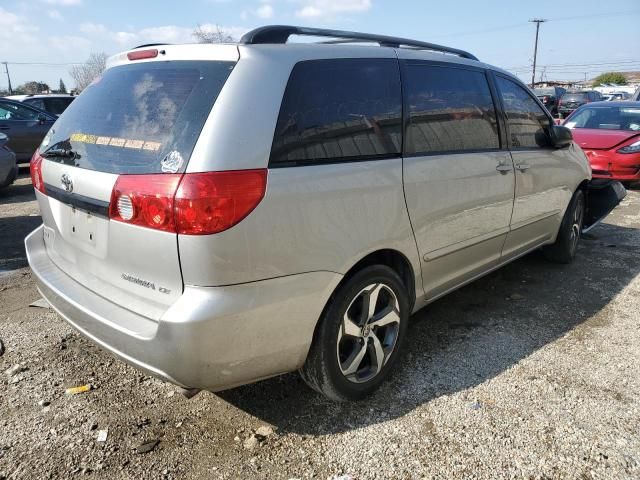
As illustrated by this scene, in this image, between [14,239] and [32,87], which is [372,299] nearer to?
[14,239]

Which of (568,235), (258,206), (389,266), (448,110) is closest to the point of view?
(258,206)

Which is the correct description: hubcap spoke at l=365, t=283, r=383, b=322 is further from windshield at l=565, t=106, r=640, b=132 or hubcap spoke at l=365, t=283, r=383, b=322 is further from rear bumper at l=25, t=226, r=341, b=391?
windshield at l=565, t=106, r=640, b=132

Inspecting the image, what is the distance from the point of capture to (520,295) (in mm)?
4297

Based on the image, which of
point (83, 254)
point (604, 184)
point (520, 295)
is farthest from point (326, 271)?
point (604, 184)

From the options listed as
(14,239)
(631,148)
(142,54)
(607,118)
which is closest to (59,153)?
(142,54)

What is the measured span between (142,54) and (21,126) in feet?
30.7

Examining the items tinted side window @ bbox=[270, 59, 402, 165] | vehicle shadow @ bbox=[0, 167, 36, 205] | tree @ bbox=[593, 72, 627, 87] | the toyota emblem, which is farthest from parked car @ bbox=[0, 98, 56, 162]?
tree @ bbox=[593, 72, 627, 87]

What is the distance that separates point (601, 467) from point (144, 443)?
210cm

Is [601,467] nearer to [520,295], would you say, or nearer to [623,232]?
[520,295]

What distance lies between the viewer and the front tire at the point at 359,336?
2.48 metres

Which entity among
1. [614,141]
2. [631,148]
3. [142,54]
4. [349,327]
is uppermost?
[142,54]

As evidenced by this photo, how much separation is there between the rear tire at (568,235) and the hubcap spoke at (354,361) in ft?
9.85

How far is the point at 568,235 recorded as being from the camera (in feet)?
16.0

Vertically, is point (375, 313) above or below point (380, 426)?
above
